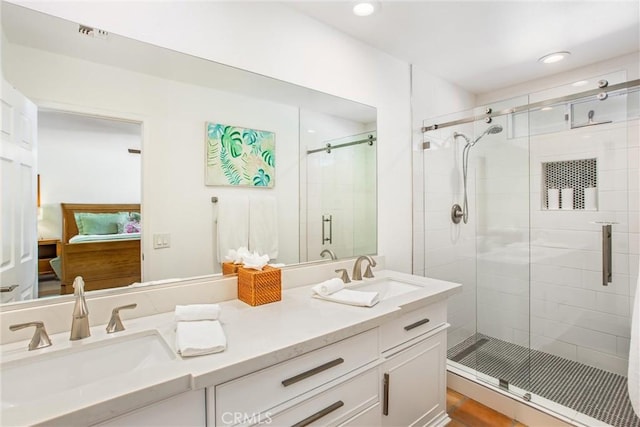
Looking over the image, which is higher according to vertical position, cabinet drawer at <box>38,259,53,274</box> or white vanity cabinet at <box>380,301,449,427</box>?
cabinet drawer at <box>38,259,53,274</box>

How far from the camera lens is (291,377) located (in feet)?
3.41

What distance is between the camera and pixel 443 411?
5.88ft

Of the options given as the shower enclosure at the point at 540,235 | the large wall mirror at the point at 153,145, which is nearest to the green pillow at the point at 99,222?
the large wall mirror at the point at 153,145

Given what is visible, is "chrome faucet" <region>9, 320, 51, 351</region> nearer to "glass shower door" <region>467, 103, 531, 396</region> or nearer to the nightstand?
the nightstand

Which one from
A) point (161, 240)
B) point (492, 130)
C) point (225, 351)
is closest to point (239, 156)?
point (161, 240)

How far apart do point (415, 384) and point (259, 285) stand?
93 cm

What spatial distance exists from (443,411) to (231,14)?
2.43 metres

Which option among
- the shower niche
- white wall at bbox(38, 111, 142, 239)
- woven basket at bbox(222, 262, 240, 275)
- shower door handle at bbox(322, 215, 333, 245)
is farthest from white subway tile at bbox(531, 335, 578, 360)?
Result: white wall at bbox(38, 111, 142, 239)

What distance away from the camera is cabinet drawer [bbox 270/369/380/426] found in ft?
3.44

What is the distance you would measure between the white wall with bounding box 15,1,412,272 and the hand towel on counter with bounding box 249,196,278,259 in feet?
1.61

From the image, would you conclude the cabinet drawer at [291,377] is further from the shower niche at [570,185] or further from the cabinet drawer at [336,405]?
the shower niche at [570,185]

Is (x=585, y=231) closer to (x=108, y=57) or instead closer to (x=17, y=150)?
(x=108, y=57)

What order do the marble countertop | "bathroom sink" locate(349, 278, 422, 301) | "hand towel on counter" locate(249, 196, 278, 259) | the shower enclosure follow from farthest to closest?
1. the shower enclosure
2. "bathroom sink" locate(349, 278, 422, 301)
3. "hand towel on counter" locate(249, 196, 278, 259)
4. the marble countertop

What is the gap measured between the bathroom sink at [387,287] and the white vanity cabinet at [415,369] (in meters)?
0.21
